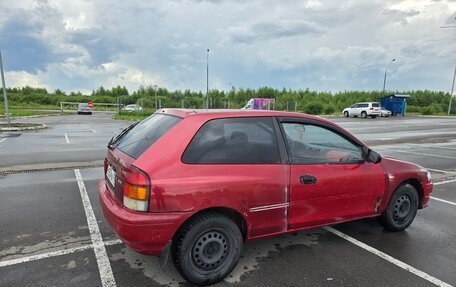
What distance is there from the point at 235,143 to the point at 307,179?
2.85 feet

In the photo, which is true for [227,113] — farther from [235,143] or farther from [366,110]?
[366,110]

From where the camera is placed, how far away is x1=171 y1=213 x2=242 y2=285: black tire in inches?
112

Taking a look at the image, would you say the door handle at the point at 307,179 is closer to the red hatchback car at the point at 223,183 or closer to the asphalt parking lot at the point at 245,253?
the red hatchback car at the point at 223,183

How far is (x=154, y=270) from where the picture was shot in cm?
318

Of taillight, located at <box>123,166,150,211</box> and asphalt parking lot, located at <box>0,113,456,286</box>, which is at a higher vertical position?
taillight, located at <box>123,166,150,211</box>

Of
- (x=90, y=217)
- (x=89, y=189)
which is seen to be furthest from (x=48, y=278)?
(x=89, y=189)

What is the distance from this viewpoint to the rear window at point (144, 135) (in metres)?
3.08

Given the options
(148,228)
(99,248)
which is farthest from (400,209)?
(99,248)

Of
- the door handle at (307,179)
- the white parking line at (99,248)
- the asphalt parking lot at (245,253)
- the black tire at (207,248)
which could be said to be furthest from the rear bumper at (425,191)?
the white parking line at (99,248)

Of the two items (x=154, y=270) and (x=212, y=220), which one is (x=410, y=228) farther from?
(x=154, y=270)

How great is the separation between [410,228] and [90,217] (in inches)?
180

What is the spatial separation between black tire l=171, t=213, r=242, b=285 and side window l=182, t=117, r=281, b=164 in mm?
550

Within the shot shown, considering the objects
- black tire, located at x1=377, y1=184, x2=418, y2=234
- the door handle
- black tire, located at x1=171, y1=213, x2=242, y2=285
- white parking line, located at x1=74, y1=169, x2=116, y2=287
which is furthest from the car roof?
→ black tire, located at x1=377, y1=184, x2=418, y2=234

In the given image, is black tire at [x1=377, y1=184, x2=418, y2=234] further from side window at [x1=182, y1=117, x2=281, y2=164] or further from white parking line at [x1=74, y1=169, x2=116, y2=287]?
white parking line at [x1=74, y1=169, x2=116, y2=287]
